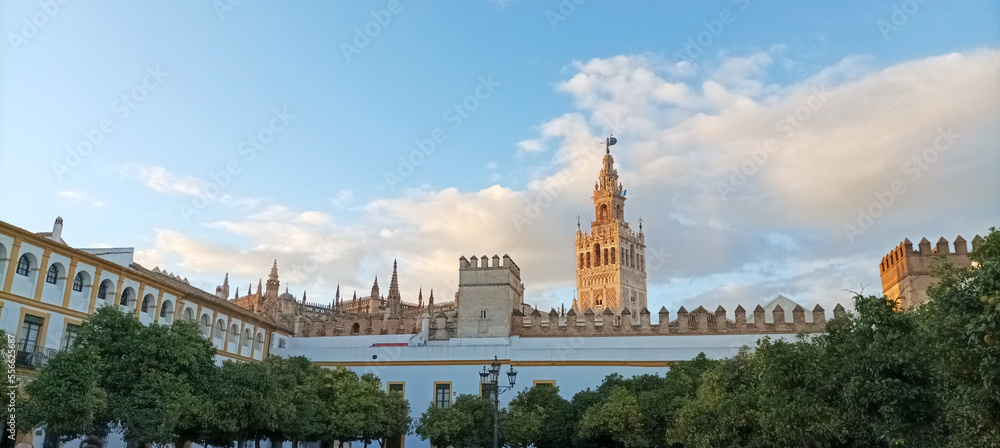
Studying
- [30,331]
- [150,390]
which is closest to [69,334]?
[30,331]

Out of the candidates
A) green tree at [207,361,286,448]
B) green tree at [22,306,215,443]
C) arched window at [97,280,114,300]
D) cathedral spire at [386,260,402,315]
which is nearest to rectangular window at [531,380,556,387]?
green tree at [207,361,286,448]

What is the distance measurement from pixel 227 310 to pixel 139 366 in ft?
48.9

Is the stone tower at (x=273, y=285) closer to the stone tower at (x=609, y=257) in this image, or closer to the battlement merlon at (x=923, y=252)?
the stone tower at (x=609, y=257)

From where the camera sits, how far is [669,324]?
3456cm

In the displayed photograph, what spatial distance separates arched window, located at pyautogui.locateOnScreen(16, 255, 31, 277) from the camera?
2238 centimetres

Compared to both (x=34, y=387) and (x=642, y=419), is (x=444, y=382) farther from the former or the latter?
(x=34, y=387)

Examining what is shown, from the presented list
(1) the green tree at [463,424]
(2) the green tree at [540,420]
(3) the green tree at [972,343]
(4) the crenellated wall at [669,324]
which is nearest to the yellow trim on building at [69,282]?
(1) the green tree at [463,424]

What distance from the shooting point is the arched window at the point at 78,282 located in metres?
24.6

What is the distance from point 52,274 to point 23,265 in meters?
1.22

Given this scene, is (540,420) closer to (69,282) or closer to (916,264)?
(69,282)

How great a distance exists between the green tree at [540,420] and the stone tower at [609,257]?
54693 mm

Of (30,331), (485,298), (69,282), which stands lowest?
(30,331)

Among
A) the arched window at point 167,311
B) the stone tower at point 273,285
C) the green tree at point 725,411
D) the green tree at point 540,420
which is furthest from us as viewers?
the stone tower at point 273,285

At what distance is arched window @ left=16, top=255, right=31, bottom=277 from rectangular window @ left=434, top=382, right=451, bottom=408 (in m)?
17.5
